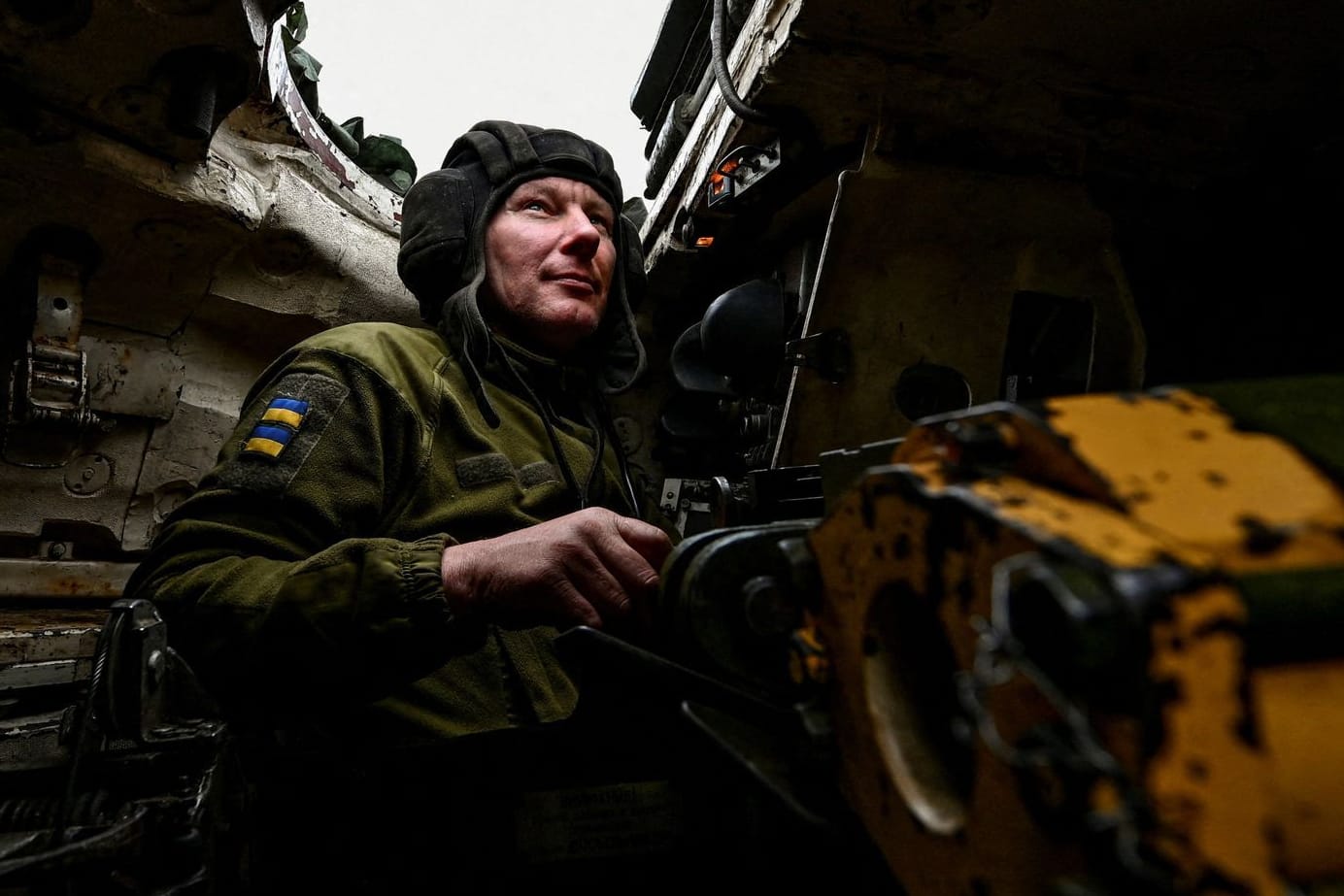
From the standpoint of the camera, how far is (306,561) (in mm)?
1069

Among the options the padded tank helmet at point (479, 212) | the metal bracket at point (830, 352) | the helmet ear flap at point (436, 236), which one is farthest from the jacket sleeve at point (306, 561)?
the metal bracket at point (830, 352)

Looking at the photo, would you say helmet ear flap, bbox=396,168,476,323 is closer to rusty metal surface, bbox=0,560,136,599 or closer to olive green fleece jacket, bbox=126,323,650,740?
olive green fleece jacket, bbox=126,323,650,740

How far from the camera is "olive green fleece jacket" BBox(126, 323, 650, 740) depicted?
3.34 feet

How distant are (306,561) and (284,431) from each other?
0.91 feet

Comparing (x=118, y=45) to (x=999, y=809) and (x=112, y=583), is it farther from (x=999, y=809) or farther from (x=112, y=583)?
(x=999, y=809)

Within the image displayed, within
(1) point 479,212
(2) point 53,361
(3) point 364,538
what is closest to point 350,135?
(2) point 53,361

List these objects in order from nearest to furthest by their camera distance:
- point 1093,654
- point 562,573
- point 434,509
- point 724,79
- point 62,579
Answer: point 1093,654 → point 562,573 → point 434,509 → point 724,79 → point 62,579

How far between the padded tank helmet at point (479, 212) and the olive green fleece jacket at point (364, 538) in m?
0.28

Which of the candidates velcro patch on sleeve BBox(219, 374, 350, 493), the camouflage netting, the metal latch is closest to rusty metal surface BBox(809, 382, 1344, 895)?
velcro patch on sleeve BBox(219, 374, 350, 493)

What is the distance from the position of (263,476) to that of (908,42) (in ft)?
4.57

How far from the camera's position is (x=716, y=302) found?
6.22 ft

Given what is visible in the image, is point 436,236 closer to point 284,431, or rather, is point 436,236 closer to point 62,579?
point 284,431

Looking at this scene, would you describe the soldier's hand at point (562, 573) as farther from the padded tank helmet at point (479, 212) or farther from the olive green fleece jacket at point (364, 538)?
the padded tank helmet at point (479, 212)

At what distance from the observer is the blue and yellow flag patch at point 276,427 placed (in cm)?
121
